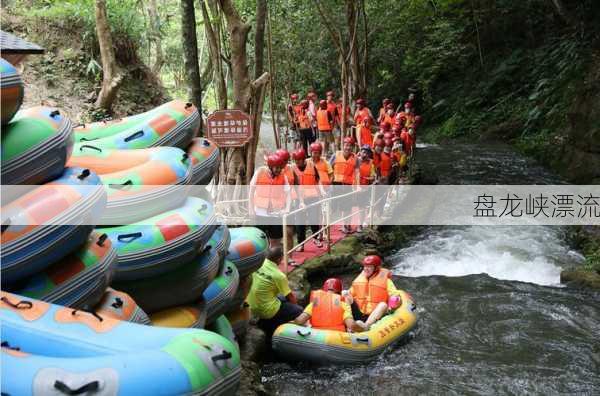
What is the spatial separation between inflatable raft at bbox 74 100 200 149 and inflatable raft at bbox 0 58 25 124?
1.72m

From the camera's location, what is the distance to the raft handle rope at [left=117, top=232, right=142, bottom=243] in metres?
4.52

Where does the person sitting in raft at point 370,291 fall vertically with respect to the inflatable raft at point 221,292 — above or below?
below

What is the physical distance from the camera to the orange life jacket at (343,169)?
10641mm

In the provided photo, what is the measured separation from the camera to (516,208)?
1517cm

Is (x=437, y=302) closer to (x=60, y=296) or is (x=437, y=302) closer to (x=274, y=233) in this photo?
(x=274, y=233)

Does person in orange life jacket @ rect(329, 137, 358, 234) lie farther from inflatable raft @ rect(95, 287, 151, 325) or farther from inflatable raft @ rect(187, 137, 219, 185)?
inflatable raft @ rect(95, 287, 151, 325)

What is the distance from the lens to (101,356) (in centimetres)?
278

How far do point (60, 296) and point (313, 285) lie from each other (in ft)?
19.4

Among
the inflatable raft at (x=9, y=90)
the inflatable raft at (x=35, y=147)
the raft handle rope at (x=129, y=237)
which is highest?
the inflatable raft at (x=9, y=90)

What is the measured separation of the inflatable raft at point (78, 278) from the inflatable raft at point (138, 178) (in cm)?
60

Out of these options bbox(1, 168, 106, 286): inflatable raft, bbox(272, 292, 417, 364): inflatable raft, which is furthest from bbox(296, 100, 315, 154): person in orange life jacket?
bbox(1, 168, 106, 286): inflatable raft

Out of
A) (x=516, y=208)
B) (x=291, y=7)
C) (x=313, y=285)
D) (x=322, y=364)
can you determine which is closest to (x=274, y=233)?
(x=313, y=285)

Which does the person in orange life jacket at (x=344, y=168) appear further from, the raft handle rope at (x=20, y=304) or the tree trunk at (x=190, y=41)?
the raft handle rope at (x=20, y=304)

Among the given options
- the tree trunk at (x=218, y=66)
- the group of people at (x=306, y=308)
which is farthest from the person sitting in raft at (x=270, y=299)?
the tree trunk at (x=218, y=66)
